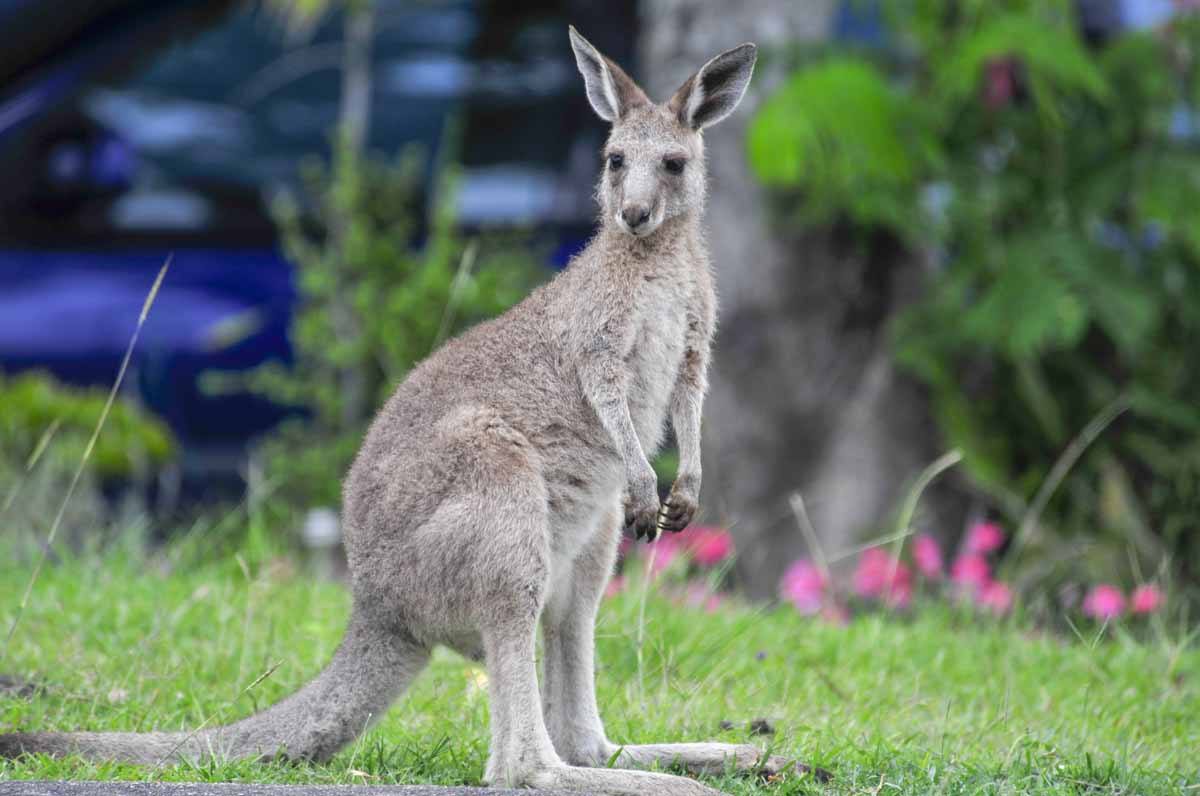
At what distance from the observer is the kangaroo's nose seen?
391cm

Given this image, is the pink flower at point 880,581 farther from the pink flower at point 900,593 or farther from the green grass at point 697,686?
the green grass at point 697,686

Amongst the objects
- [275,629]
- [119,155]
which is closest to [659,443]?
[275,629]

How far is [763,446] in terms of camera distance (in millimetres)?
8398

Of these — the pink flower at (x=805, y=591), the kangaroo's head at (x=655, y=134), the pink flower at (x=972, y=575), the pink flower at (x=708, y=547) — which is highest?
the kangaroo's head at (x=655, y=134)

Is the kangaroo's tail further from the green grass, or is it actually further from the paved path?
the paved path

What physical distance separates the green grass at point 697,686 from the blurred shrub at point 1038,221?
4.93 feet

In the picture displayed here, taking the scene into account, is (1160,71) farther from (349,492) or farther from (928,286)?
(349,492)

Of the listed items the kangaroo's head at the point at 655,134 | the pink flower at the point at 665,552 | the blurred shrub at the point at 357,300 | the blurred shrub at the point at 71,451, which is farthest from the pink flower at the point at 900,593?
the blurred shrub at the point at 71,451

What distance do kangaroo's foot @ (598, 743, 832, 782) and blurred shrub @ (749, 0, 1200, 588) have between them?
11.1 ft

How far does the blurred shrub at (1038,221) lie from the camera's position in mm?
6996

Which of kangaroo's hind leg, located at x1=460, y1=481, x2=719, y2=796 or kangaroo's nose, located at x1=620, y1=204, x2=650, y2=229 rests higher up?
kangaroo's nose, located at x1=620, y1=204, x2=650, y2=229

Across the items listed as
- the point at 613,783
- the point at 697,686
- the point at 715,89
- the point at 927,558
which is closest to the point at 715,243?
the point at 927,558

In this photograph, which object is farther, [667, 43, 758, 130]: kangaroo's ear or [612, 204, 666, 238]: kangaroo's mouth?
[667, 43, 758, 130]: kangaroo's ear

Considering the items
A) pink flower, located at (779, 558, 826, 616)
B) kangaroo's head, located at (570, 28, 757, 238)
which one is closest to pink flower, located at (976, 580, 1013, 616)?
pink flower, located at (779, 558, 826, 616)
